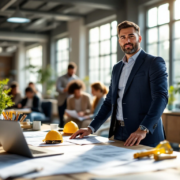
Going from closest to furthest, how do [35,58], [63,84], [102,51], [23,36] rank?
[63,84], [102,51], [23,36], [35,58]

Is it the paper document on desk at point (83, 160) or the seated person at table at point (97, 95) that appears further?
the seated person at table at point (97, 95)

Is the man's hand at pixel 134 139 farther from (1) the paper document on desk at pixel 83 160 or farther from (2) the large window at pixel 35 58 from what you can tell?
(2) the large window at pixel 35 58

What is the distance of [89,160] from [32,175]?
0.31m

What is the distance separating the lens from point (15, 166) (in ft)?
4.11

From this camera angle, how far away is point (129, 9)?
758 cm

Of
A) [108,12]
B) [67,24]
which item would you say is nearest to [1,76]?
[67,24]

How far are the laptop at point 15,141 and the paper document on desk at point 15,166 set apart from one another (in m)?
0.03

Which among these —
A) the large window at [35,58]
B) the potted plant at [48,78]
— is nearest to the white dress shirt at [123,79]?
the potted plant at [48,78]

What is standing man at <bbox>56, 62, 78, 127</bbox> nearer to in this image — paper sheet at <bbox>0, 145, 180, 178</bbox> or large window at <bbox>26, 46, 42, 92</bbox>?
large window at <bbox>26, 46, 42, 92</bbox>

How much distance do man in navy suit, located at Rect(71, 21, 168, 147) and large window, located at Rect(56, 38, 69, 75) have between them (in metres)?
9.73

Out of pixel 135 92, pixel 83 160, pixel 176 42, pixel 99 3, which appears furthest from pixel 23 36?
pixel 83 160

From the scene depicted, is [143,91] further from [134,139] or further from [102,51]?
[102,51]

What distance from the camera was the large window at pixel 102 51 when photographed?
9.31 meters

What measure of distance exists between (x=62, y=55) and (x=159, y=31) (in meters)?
5.62
